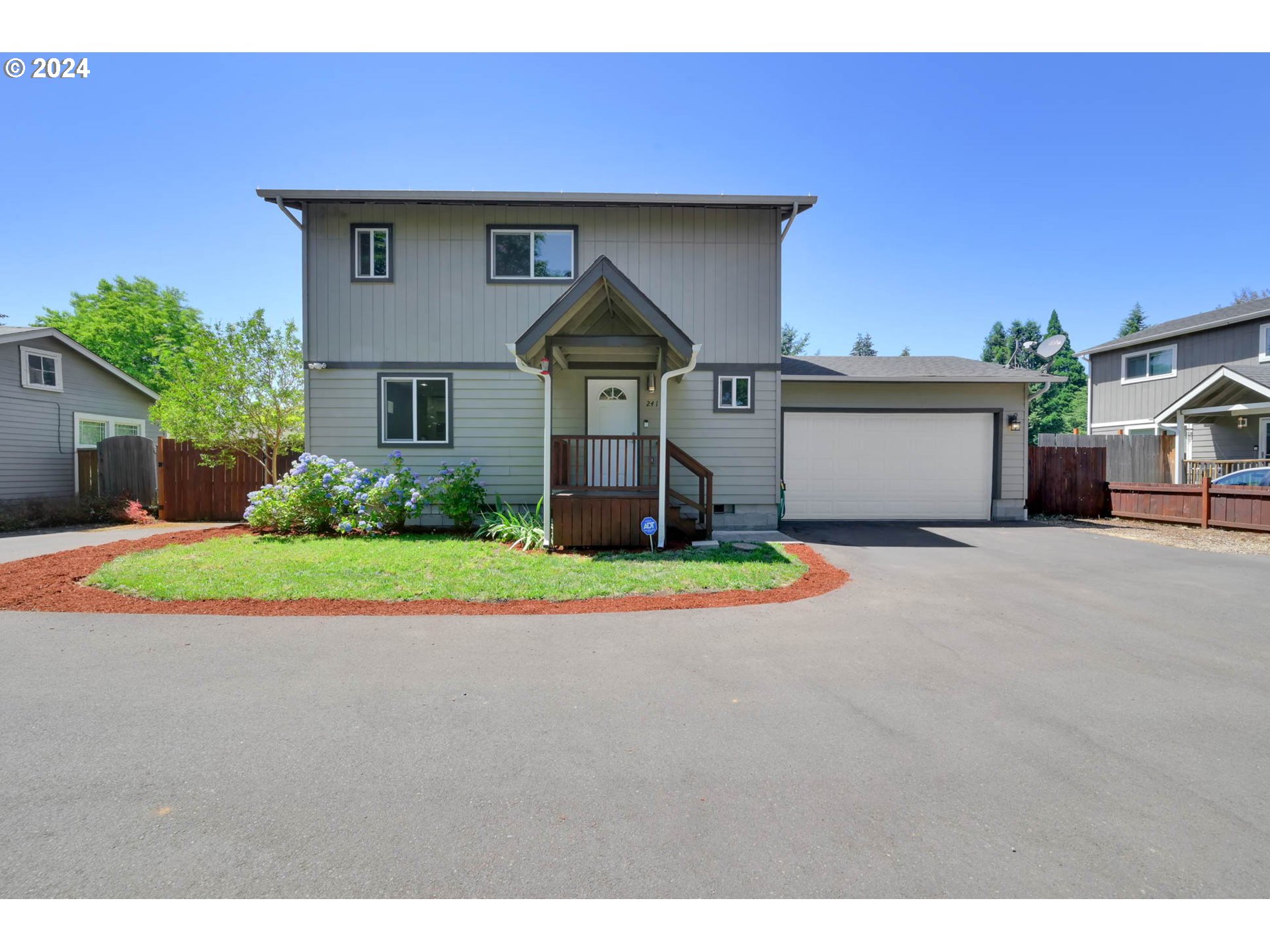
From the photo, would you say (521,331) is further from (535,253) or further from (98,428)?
(98,428)

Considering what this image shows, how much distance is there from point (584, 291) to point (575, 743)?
6114 mm

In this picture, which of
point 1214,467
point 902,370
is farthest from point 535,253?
point 1214,467

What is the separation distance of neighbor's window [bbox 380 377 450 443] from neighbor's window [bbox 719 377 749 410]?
17.1 ft

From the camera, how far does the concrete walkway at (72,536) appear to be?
8.91m

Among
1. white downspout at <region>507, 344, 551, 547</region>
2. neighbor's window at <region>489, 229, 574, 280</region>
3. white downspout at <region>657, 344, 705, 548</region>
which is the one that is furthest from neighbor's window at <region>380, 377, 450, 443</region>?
white downspout at <region>657, 344, 705, 548</region>

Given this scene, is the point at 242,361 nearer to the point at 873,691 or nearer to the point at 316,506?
the point at 316,506

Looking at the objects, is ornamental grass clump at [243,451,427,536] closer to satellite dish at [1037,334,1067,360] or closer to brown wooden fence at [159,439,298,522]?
brown wooden fence at [159,439,298,522]

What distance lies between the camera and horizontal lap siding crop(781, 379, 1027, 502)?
480 inches

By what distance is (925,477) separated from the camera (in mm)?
12328

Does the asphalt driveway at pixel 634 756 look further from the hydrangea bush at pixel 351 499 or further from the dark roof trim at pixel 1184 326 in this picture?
the dark roof trim at pixel 1184 326

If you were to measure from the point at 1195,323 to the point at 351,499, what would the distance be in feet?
80.2

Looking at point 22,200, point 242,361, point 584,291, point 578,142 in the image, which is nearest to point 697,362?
point 584,291

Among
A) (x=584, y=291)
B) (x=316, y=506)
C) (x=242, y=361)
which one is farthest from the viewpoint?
(x=242, y=361)

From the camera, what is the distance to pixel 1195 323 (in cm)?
1777
